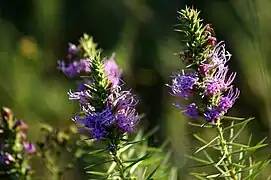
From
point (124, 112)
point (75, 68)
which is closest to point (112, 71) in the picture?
point (75, 68)

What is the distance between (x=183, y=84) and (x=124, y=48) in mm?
2188

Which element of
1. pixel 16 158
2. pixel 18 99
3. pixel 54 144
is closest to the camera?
pixel 16 158

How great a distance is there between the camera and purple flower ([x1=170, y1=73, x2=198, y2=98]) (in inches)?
41.1

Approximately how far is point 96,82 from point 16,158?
0.35 m

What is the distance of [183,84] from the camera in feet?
3.44

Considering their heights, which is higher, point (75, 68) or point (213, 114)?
point (75, 68)

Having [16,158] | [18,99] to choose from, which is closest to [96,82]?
[16,158]

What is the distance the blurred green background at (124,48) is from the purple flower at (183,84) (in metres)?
1.84

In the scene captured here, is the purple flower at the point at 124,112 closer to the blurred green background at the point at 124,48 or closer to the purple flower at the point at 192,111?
the purple flower at the point at 192,111

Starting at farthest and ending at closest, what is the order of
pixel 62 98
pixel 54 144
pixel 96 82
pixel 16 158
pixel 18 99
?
1. pixel 62 98
2. pixel 18 99
3. pixel 54 144
4. pixel 16 158
5. pixel 96 82

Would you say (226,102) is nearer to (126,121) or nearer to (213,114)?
(213,114)

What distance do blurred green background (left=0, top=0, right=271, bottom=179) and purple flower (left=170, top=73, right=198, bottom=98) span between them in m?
1.84

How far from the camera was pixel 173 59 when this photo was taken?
3.24m

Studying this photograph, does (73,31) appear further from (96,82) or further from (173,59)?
(96,82)
